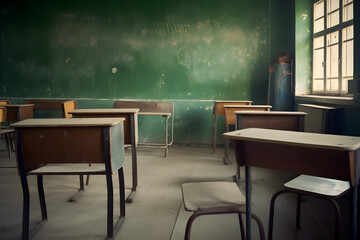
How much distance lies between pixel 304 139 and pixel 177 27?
14.5 ft

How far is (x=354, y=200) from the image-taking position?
1.28 m

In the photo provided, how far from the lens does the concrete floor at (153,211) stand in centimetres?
212

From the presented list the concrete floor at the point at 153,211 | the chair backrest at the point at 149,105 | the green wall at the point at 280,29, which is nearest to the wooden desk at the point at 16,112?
the concrete floor at the point at 153,211

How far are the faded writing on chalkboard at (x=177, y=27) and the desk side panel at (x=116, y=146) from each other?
3.59m

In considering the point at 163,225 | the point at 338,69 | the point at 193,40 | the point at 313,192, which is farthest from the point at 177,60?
the point at 313,192

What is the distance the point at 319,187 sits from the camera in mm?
1785

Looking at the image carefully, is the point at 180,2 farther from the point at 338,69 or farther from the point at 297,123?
the point at 297,123

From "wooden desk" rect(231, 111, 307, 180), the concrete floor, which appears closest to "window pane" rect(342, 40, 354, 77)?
"wooden desk" rect(231, 111, 307, 180)

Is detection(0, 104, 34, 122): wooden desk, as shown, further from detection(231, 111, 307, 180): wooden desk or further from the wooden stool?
the wooden stool

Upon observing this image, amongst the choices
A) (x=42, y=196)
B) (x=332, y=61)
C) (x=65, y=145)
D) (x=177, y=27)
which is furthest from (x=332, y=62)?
(x=42, y=196)

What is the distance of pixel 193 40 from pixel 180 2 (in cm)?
66

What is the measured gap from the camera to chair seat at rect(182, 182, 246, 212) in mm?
1444

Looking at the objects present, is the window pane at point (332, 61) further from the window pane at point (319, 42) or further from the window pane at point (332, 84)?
the window pane at point (319, 42)

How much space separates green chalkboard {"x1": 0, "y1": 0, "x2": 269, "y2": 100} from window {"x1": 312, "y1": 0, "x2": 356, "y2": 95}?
111 cm
